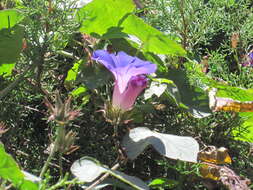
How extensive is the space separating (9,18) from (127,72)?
26cm

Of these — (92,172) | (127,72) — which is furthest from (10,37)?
(92,172)

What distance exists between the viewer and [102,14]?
939 millimetres

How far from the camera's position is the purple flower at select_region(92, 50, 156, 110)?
2.72 ft

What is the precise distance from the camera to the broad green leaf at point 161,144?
77 centimetres

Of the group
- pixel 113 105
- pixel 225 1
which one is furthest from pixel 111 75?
pixel 225 1

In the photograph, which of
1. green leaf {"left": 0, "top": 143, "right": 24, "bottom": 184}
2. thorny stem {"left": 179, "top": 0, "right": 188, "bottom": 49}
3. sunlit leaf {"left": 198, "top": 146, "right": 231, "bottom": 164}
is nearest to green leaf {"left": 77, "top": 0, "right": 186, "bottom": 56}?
thorny stem {"left": 179, "top": 0, "right": 188, "bottom": 49}

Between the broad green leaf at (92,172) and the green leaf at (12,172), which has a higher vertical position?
the green leaf at (12,172)

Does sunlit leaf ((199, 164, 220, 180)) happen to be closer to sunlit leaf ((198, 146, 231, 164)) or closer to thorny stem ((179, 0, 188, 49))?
sunlit leaf ((198, 146, 231, 164))

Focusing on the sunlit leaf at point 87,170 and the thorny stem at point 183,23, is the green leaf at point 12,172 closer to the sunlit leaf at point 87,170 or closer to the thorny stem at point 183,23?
the sunlit leaf at point 87,170

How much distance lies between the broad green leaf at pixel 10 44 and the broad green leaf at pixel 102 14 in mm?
132

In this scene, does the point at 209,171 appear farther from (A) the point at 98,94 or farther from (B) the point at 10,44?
(B) the point at 10,44

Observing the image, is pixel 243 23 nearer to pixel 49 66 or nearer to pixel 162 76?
pixel 162 76

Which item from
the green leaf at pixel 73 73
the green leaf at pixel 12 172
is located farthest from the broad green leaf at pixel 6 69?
the green leaf at pixel 12 172

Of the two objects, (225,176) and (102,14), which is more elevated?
(102,14)
